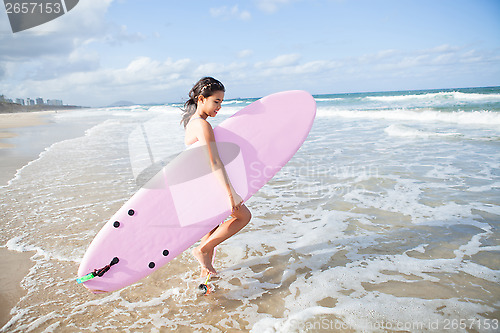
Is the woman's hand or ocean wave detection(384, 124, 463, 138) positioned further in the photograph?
ocean wave detection(384, 124, 463, 138)

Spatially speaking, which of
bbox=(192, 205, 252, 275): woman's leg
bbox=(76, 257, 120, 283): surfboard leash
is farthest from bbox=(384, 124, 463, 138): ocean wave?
bbox=(76, 257, 120, 283): surfboard leash

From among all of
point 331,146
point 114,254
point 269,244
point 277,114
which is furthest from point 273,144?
point 331,146

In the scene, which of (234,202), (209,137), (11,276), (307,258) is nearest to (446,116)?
(307,258)

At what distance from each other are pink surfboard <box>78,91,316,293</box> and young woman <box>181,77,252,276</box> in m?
0.09

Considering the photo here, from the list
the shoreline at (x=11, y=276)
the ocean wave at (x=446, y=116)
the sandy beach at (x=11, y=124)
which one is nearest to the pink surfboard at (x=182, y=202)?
the shoreline at (x=11, y=276)

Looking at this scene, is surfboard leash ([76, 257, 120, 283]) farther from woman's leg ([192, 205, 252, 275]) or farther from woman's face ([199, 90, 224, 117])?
woman's face ([199, 90, 224, 117])

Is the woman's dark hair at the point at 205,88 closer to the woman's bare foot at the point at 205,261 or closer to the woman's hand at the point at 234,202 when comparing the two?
the woman's hand at the point at 234,202

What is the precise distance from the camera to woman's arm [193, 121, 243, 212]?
203 cm

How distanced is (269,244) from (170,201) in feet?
3.39

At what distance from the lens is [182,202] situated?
225 cm

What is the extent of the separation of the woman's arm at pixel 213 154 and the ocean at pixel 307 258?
0.64m

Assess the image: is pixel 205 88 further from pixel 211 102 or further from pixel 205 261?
pixel 205 261

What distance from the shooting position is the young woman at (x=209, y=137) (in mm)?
2051

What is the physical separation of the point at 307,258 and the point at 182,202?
3.69ft
